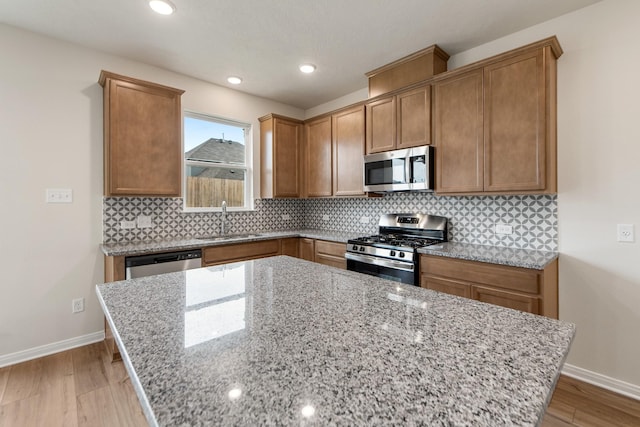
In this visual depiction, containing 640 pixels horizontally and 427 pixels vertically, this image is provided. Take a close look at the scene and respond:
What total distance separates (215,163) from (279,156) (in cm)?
79

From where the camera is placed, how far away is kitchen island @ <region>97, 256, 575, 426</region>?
0.54 meters

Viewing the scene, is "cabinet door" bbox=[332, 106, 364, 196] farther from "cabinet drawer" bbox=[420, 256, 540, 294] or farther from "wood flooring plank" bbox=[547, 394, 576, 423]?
"wood flooring plank" bbox=[547, 394, 576, 423]

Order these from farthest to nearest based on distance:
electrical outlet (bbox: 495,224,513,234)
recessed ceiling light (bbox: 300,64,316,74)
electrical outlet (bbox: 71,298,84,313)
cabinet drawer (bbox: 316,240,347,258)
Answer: cabinet drawer (bbox: 316,240,347,258) < recessed ceiling light (bbox: 300,64,316,74) < electrical outlet (bbox: 71,298,84,313) < electrical outlet (bbox: 495,224,513,234)

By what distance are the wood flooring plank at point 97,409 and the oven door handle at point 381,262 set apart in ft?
6.95

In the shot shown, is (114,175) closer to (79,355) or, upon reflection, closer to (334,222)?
(79,355)

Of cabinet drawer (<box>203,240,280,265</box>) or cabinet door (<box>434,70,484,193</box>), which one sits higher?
cabinet door (<box>434,70,484,193</box>)

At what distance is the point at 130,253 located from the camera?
2.50 meters

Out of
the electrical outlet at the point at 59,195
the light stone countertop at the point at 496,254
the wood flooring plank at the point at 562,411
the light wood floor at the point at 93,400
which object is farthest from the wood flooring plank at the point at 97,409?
the wood flooring plank at the point at 562,411

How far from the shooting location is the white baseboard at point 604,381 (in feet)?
6.70

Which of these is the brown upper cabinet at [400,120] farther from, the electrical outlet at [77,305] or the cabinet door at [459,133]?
the electrical outlet at [77,305]

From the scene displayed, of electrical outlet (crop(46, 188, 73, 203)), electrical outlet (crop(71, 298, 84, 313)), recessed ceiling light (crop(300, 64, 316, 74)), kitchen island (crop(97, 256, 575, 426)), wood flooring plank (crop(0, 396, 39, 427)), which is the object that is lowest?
wood flooring plank (crop(0, 396, 39, 427))

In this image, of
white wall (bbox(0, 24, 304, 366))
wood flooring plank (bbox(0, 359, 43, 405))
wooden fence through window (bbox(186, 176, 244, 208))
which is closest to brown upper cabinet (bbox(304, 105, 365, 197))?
wooden fence through window (bbox(186, 176, 244, 208))

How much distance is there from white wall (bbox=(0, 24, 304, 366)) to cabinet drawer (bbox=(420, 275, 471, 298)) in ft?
9.73

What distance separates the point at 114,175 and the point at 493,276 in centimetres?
318
